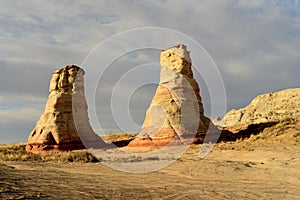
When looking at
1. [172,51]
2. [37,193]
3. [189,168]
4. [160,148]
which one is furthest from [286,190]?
[172,51]

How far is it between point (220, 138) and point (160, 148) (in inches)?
239

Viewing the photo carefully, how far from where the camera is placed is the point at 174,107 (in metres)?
26.8

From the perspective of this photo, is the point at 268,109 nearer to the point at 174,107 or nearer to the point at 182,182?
the point at 174,107

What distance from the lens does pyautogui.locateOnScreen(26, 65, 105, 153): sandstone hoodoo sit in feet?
92.9

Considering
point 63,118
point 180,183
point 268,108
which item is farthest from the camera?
point 268,108

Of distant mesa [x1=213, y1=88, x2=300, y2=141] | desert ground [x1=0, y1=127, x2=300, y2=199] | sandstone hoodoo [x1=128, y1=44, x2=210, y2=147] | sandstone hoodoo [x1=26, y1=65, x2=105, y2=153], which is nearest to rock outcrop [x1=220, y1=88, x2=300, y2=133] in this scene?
distant mesa [x1=213, y1=88, x2=300, y2=141]

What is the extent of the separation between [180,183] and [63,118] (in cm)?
2018

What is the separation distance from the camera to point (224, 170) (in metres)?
14.6

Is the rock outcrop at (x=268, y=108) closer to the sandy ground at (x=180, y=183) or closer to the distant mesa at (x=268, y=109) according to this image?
the distant mesa at (x=268, y=109)

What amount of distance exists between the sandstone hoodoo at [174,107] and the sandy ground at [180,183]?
8553 millimetres

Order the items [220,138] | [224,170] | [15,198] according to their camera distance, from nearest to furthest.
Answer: [15,198] < [224,170] < [220,138]

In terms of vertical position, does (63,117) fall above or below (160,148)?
above

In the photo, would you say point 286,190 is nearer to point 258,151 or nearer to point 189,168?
point 189,168

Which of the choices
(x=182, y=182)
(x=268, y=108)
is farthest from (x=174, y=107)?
(x=268, y=108)
